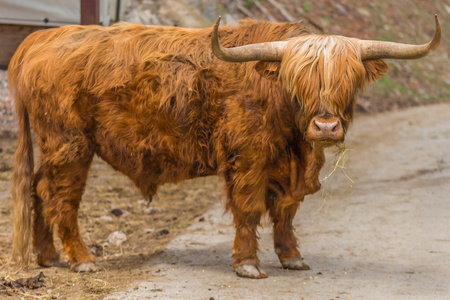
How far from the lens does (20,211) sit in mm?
4801

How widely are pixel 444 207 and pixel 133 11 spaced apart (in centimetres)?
717

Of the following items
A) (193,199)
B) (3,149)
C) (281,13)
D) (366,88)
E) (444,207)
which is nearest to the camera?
(366,88)

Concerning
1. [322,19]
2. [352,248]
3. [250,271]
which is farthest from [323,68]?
[322,19]

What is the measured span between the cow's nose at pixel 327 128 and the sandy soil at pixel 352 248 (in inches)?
13.5

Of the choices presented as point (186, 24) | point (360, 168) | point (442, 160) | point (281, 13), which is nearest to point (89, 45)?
point (360, 168)

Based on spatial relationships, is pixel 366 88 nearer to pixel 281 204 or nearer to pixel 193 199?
pixel 281 204

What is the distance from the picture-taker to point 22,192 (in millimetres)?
4859

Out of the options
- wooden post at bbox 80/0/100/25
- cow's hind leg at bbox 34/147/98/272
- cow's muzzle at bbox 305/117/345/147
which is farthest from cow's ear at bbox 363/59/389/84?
wooden post at bbox 80/0/100/25

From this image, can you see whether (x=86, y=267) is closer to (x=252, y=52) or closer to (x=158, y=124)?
(x=158, y=124)

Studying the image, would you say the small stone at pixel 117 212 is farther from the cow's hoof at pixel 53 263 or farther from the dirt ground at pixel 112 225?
the cow's hoof at pixel 53 263

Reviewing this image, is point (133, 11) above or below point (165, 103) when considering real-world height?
below

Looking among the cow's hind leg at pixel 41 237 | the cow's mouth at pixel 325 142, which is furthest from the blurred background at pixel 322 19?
the cow's mouth at pixel 325 142

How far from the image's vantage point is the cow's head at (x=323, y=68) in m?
4.03

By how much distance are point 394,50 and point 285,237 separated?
5.45ft
